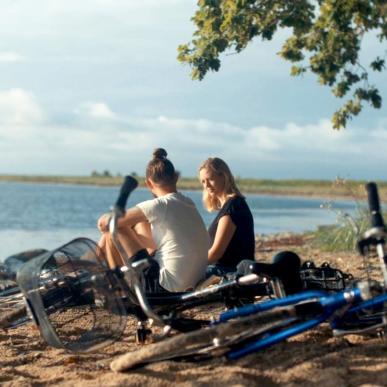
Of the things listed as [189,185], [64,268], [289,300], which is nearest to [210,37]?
[64,268]

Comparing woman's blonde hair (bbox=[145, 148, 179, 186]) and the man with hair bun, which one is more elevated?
woman's blonde hair (bbox=[145, 148, 179, 186])

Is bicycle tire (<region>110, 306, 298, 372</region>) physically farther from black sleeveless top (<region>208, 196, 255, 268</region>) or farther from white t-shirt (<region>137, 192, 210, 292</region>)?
black sleeveless top (<region>208, 196, 255, 268</region>)

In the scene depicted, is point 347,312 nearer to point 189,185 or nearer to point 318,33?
point 318,33

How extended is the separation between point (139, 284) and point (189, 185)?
70.1 metres

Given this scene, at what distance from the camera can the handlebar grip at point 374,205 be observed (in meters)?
4.48

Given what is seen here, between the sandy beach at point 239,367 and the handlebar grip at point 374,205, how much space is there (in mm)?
834

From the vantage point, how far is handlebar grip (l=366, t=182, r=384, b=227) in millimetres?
4477

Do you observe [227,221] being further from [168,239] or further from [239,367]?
[239,367]

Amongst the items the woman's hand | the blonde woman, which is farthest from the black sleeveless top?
the woman's hand

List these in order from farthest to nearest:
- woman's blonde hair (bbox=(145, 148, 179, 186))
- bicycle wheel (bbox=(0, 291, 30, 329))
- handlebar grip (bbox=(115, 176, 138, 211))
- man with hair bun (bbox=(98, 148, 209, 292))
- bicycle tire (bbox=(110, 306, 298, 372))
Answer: woman's blonde hair (bbox=(145, 148, 179, 186)) < man with hair bun (bbox=(98, 148, 209, 292)) < bicycle wheel (bbox=(0, 291, 30, 329)) < handlebar grip (bbox=(115, 176, 138, 211)) < bicycle tire (bbox=(110, 306, 298, 372))

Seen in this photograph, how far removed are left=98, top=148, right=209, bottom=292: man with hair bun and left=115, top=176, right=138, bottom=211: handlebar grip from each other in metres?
0.70

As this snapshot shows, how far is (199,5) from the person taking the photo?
33.2 ft

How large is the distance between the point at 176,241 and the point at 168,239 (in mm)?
60

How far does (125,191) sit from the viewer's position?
4.88 meters
